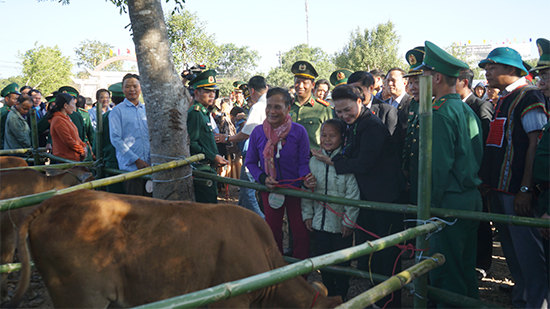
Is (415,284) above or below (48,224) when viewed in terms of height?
below

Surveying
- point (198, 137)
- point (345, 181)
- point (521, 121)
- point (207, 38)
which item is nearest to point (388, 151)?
point (345, 181)

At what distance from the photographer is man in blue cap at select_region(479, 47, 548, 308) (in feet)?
11.0

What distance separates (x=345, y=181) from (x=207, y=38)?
1059 inches

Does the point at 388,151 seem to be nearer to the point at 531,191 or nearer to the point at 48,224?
the point at 531,191

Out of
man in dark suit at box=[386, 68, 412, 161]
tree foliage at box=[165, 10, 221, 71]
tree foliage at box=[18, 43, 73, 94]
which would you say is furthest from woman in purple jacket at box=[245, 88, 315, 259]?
tree foliage at box=[18, 43, 73, 94]

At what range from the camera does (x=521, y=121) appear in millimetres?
3480

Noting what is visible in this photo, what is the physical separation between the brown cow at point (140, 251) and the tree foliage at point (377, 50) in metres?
29.5

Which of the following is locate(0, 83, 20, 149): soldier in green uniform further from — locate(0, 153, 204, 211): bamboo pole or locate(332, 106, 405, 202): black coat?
locate(332, 106, 405, 202): black coat

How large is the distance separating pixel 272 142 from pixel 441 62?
181 centimetres

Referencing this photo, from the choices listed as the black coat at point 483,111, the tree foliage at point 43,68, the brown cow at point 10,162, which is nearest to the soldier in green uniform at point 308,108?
the black coat at point 483,111

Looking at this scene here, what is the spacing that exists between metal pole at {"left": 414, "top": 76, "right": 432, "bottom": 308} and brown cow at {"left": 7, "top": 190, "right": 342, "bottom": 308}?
0.63 metres

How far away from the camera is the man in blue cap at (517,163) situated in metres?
3.37

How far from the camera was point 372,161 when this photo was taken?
3.72 m

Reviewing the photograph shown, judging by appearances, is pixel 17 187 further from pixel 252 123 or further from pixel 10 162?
pixel 252 123
